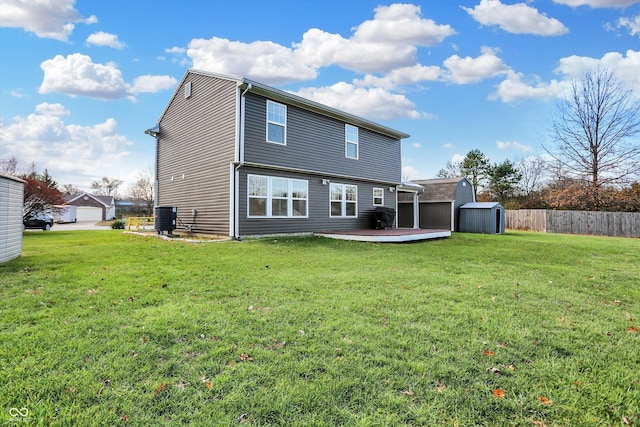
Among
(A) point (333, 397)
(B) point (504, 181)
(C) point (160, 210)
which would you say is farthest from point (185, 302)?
(B) point (504, 181)

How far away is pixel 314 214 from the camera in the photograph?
498 inches

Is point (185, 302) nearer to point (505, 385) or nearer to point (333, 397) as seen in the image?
point (333, 397)

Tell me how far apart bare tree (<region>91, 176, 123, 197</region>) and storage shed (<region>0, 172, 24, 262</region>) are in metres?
56.6

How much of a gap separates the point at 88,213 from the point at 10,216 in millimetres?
44928

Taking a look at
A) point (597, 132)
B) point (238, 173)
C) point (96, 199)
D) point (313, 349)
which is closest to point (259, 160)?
point (238, 173)

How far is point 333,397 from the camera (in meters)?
2.06

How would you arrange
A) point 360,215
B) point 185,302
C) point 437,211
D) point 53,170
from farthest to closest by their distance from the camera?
1. point 53,170
2. point 437,211
3. point 360,215
4. point 185,302

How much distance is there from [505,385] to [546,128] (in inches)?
1141

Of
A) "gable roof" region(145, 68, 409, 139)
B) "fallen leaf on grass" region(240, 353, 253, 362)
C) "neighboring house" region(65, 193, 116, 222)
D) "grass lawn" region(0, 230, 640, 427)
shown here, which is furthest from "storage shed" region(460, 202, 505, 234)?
"neighboring house" region(65, 193, 116, 222)

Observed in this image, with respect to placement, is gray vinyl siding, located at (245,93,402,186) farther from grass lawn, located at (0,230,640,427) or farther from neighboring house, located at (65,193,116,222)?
neighboring house, located at (65,193,116,222)

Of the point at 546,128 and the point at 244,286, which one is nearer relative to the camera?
the point at 244,286

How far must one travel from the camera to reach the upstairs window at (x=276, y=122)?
11.1m

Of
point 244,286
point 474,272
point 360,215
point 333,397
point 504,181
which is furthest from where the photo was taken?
point 504,181

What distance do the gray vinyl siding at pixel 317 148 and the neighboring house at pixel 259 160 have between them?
4cm
